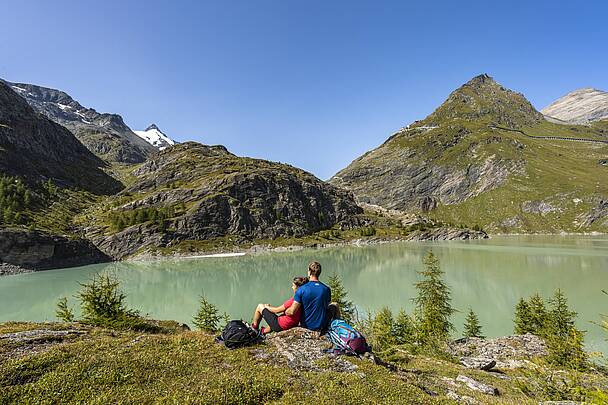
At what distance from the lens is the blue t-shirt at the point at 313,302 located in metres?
14.4

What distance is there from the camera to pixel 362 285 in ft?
276

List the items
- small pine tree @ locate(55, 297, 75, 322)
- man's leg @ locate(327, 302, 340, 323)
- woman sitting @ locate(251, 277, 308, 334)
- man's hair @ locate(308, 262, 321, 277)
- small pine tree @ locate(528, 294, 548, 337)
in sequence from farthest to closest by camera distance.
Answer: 1. small pine tree @ locate(528, 294, 548, 337)
2. small pine tree @ locate(55, 297, 75, 322)
3. man's leg @ locate(327, 302, 340, 323)
4. woman sitting @ locate(251, 277, 308, 334)
5. man's hair @ locate(308, 262, 321, 277)

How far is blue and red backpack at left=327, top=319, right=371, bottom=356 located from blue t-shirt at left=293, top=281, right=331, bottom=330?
0.90 meters

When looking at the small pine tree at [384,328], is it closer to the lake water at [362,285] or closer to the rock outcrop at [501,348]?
the rock outcrop at [501,348]

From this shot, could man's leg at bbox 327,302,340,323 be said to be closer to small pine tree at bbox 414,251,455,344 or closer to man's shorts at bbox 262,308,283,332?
man's shorts at bbox 262,308,283,332

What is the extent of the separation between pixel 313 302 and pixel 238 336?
11.9ft

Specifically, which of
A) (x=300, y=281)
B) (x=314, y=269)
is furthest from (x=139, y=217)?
(x=314, y=269)

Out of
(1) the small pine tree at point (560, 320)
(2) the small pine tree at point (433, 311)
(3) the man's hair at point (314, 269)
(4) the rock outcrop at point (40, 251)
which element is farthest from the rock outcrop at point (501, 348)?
(4) the rock outcrop at point (40, 251)

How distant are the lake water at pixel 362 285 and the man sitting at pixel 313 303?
41798mm

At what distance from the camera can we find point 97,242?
153m

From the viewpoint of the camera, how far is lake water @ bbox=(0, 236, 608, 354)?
2302 inches

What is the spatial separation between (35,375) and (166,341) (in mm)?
4532

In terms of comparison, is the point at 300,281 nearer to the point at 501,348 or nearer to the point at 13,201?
the point at 501,348

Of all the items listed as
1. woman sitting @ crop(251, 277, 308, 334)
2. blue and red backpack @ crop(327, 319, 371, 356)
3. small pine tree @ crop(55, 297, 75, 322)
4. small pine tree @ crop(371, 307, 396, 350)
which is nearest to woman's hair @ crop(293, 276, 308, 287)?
woman sitting @ crop(251, 277, 308, 334)
